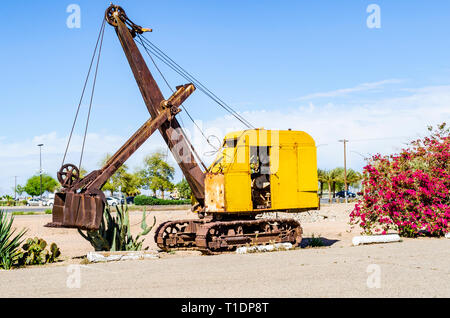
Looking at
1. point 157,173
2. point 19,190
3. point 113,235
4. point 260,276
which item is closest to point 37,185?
point 19,190

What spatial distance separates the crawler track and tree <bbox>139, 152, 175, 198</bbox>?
5511cm

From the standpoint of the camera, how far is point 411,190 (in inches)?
702

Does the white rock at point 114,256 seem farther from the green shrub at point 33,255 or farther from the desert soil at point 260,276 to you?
the green shrub at point 33,255

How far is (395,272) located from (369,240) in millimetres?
5869

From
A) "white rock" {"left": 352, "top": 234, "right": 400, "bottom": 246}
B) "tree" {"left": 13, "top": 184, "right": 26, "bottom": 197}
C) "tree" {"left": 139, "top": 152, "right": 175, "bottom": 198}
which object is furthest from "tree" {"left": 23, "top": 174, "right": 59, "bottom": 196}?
"white rock" {"left": 352, "top": 234, "right": 400, "bottom": 246}

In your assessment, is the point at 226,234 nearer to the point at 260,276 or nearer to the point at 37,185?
the point at 260,276

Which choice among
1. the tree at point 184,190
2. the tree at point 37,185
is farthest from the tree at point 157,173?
the tree at point 37,185

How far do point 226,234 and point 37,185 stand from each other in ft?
347

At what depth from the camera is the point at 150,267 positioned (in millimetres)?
11203

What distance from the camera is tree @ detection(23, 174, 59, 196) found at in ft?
361

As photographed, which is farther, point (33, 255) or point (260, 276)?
point (33, 255)

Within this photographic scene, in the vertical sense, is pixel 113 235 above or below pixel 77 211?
below

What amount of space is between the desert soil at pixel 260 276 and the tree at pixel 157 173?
186 ft
